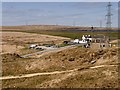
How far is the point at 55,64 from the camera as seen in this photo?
5166 cm

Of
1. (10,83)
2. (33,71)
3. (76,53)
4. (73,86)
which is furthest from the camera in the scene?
(76,53)

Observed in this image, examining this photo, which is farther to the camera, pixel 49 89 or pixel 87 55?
pixel 87 55

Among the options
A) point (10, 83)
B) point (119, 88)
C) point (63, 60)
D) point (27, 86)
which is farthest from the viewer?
point (63, 60)

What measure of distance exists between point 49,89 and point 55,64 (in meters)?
13.9

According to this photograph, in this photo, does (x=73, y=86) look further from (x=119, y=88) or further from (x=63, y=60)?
(x=63, y=60)

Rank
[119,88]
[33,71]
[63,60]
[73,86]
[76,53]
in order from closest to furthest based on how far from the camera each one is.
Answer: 1. [119,88]
2. [73,86]
3. [33,71]
4. [63,60]
5. [76,53]

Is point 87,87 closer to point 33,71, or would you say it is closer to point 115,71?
point 115,71

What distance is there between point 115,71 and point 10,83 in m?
14.4

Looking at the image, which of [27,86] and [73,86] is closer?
[73,86]

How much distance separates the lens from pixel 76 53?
190ft

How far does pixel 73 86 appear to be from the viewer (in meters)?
37.8

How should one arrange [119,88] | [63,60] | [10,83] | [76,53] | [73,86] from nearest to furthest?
[119,88], [73,86], [10,83], [63,60], [76,53]

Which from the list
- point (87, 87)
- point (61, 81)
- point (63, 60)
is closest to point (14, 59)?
point (63, 60)

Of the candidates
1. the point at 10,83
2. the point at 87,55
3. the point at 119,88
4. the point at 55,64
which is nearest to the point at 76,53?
the point at 87,55
